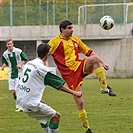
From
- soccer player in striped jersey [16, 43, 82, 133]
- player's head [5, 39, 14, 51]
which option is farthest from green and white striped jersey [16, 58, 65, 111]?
player's head [5, 39, 14, 51]


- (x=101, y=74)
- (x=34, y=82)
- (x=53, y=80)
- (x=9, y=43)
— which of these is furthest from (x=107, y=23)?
(x=34, y=82)

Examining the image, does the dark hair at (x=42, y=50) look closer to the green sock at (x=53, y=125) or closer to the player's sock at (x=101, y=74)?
the green sock at (x=53, y=125)

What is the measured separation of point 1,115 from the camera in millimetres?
13094

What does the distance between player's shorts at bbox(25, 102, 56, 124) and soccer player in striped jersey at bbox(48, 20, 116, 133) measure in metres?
1.69

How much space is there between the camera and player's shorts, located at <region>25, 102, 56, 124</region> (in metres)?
8.22

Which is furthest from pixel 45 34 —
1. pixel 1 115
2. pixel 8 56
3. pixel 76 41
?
pixel 76 41

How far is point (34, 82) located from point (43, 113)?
535 mm

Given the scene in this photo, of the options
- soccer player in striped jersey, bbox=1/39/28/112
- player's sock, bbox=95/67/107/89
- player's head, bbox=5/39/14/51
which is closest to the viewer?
player's sock, bbox=95/67/107/89

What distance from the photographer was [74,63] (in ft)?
33.9

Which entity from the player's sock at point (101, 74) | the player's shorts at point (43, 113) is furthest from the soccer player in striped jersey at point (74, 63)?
the player's shorts at point (43, 113)

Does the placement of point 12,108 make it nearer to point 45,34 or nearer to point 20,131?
point 20,131

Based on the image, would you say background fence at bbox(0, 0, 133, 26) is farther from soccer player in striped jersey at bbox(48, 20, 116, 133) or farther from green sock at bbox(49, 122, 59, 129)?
green sock at bbox(49, 122, 59, 129)

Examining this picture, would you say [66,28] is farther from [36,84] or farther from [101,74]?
[36,84]

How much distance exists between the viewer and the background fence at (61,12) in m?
38.1
